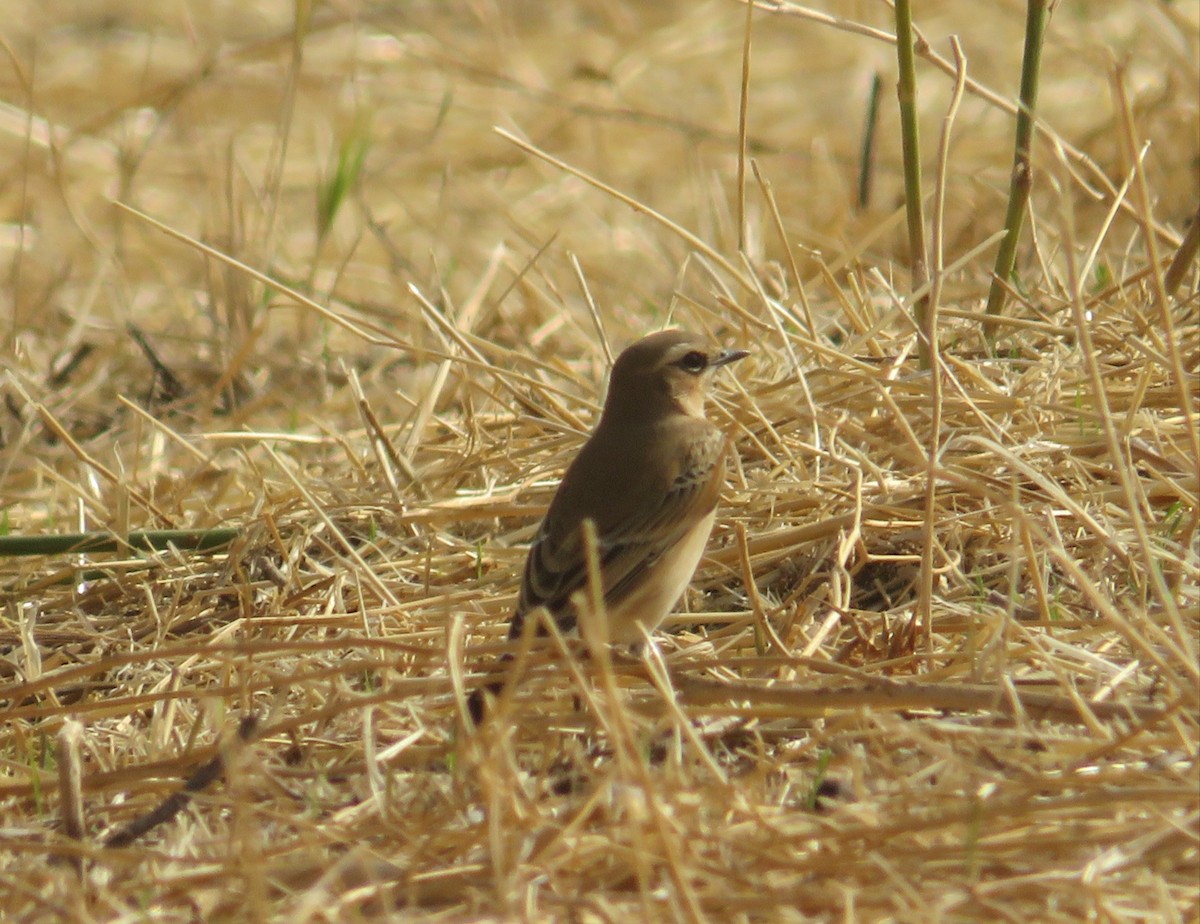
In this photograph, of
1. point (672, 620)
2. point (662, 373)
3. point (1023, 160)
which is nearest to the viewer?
point (672, 620)

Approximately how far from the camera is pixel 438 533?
5.55 metres

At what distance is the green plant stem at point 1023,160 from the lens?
5398 mm

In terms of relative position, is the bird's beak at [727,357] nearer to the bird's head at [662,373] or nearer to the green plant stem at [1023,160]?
the bird's head at [662,373]

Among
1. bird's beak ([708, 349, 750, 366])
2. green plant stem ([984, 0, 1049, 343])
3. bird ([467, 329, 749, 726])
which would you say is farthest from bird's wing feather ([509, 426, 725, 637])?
green plant stem ([984, 0, 1049, 343])

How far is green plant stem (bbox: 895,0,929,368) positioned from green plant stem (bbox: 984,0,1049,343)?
0.89 ft

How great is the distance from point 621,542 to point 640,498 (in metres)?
0.16

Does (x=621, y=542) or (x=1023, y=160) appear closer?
(x=621, y=542)

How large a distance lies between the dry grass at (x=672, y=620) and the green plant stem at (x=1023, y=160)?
0.53 ft

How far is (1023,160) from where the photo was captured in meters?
5.56

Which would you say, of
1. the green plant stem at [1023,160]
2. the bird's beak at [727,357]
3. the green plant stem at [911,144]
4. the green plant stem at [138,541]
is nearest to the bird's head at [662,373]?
the bird's beak at [727,357]

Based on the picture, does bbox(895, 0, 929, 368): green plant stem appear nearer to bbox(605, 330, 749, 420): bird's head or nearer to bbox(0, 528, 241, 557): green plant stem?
bbox(605, 330, 749, 420): bird's head

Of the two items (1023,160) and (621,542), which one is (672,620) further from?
(1023,160)

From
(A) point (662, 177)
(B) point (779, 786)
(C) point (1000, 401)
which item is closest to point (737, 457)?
(C) point (1000, 401)

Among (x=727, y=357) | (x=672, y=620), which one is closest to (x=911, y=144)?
(x=727, y=357)
